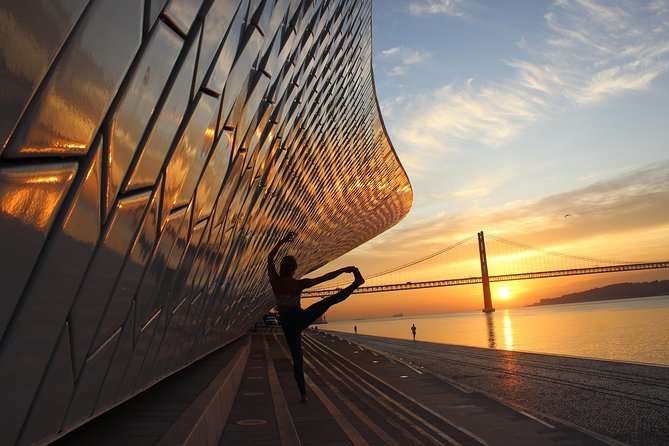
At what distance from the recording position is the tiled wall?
2.43 metres

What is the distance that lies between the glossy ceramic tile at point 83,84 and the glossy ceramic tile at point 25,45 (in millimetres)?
66

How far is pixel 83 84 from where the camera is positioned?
265 cm

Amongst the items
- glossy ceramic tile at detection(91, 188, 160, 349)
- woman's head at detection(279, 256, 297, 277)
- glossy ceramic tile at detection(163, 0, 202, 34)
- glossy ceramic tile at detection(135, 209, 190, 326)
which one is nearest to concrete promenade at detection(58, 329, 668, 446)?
glossy ceramic tile at detection(91, 188, 160, 349)

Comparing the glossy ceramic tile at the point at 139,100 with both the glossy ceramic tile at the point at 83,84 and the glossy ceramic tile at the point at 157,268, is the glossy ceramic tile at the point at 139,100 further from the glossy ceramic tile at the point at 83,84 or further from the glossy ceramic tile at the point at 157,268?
the glossy ceramic tile at the point at 157,268

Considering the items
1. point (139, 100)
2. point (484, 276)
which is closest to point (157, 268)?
point (139, 100)

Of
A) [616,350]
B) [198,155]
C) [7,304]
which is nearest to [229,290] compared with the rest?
[198,155]

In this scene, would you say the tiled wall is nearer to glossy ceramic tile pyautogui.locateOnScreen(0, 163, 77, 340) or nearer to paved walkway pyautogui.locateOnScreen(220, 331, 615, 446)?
glossy ceramic tile pyautogui.locateOnScreen(0, 163, 77, 340)

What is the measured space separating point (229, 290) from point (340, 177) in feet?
36.4

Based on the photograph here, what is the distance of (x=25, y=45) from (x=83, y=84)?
456mm

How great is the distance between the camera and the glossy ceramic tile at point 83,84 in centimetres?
239

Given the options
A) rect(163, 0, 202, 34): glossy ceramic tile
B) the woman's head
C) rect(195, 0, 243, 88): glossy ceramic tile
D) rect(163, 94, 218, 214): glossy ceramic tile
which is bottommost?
the woman's head

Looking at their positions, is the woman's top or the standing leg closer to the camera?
the woman's top

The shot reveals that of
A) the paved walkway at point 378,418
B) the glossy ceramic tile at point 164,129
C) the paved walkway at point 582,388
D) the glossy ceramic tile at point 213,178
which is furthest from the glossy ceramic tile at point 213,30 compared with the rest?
the paved walkway at point 582,388

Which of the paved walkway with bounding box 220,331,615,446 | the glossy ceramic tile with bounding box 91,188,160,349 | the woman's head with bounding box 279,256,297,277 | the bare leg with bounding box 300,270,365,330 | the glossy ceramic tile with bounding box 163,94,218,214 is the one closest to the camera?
the glossy ceramic tile with bounding box 91,188,160,349
